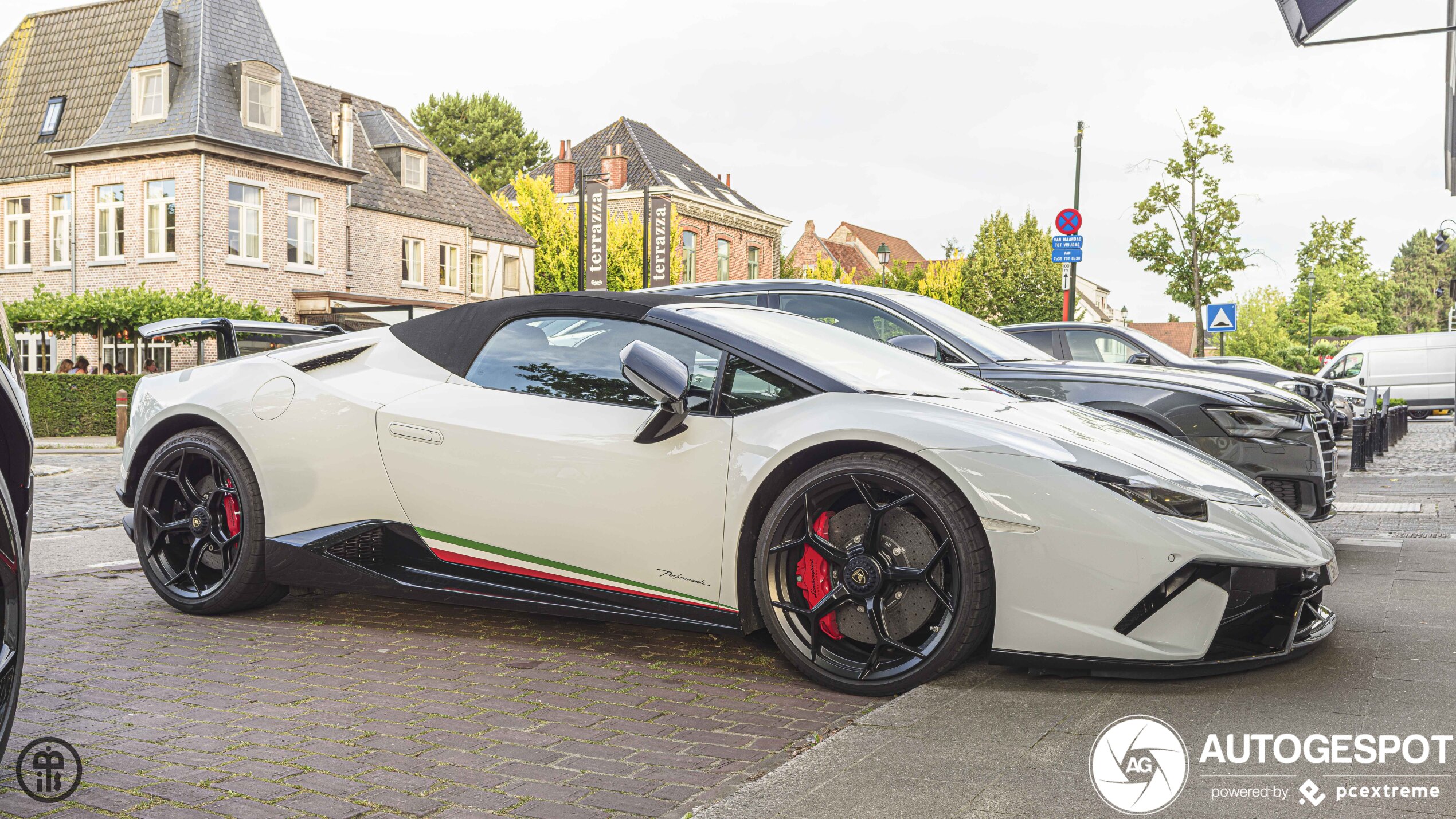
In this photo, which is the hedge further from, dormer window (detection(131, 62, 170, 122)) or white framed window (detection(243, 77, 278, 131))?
white framed window (detection(243, 77, 278, 131))

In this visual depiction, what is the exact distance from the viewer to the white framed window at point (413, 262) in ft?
116

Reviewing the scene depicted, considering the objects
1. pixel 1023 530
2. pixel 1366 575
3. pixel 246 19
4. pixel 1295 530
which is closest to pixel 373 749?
pixel 1023 530

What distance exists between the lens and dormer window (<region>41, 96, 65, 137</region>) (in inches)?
1260

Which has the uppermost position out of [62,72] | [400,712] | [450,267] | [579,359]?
[62,72]

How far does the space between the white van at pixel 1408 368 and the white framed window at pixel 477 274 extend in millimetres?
25799

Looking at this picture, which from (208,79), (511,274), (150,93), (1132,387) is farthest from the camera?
(511,274)

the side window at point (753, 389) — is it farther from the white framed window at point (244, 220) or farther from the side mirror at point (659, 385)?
the white framed window at point (244, 220)

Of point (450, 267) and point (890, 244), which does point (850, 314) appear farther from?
point (890, 244)

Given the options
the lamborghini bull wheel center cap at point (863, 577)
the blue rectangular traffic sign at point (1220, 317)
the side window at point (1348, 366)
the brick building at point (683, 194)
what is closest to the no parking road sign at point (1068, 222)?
the blue rectangular traffic sign at point (1220, 317)

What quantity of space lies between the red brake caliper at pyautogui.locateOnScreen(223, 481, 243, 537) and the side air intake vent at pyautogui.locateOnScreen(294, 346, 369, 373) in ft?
1.92

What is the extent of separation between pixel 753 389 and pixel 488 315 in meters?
1.25

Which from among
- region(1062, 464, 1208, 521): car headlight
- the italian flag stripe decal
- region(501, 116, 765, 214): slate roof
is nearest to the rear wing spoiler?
the italian flag stripe decal

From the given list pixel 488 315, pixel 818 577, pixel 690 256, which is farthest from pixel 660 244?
pixel 818 577

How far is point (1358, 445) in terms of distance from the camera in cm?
1352
